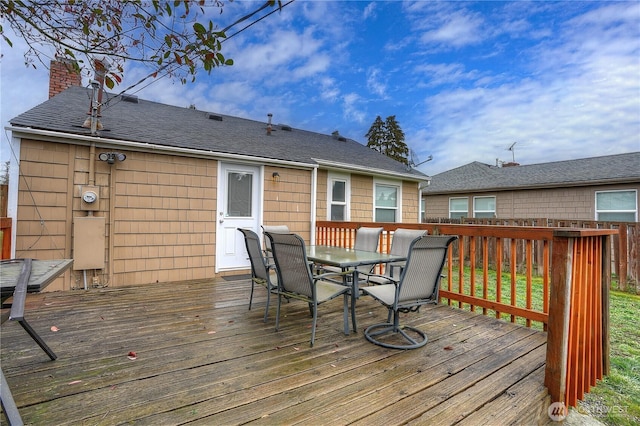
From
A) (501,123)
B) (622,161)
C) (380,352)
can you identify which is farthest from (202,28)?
(501,123)

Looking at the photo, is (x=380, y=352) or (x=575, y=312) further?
(x=380, y=352)

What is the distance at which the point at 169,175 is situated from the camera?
5332 mm

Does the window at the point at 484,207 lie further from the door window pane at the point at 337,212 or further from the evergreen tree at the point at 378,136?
the evergreen tree at the point at 378,136

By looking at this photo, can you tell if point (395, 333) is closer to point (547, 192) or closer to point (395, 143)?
point (547, 192)

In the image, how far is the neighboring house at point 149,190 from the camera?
4.44 m

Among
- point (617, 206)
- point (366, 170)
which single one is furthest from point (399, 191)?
point (617, 206)

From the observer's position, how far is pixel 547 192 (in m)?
10.6

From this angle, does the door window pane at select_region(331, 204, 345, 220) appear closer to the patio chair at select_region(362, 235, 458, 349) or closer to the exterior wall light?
the exterior wall light

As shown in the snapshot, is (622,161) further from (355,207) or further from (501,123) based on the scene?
(355,207)

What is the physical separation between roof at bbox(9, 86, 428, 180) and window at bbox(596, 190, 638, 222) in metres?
5.89

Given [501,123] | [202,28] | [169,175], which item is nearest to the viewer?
[202,28]

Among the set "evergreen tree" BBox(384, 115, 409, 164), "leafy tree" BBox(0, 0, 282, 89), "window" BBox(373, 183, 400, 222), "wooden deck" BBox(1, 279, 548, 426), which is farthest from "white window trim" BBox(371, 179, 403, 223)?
"evergreen tree" BBox(384, 115, 409, 164)

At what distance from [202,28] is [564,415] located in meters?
3.36

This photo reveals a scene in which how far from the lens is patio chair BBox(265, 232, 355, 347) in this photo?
8.86 feet
